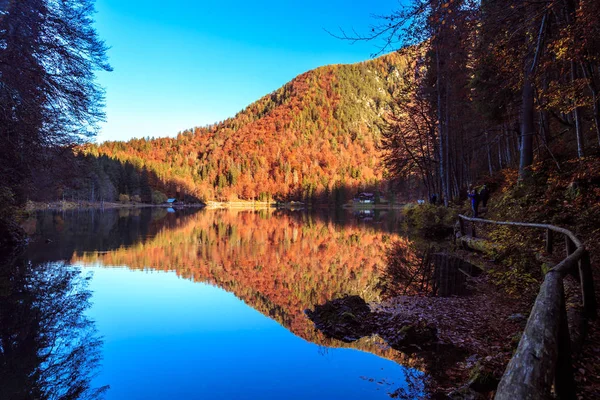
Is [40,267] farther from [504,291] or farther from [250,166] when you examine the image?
[250,166]

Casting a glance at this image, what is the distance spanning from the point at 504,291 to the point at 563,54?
5846 mm

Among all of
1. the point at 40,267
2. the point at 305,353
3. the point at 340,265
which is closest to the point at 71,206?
the point at 40,267

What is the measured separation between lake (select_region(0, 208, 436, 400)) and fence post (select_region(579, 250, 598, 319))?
2614 mm

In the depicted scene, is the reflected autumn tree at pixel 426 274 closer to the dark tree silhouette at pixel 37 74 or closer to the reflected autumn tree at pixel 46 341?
the reflected autumn tree at pixel 46 341

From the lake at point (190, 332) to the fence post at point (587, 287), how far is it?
8.58ft

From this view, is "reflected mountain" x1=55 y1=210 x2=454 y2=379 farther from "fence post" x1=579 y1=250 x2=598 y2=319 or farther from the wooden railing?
the wooden railing

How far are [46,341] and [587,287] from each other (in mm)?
9580

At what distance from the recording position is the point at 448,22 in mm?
5605

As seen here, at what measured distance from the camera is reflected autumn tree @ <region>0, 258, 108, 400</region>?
217 inches

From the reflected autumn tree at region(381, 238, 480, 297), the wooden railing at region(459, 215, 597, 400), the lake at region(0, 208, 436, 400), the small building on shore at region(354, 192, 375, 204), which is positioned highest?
the small building on shore at region(354, 192, 375, 204)

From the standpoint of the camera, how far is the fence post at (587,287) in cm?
A: 496

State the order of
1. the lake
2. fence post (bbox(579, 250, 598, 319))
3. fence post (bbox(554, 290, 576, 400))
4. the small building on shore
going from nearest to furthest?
fence post (bbox(554, 290, 576, 400)) < fence post (bbox(579, 250, 598, 319)) < the lake < the small building on shore

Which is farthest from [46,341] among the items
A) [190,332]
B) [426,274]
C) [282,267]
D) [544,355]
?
[426,274]

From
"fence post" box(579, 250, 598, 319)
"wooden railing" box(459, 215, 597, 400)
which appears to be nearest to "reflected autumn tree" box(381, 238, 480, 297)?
"fence post" box(579, 250, 598, 319)
